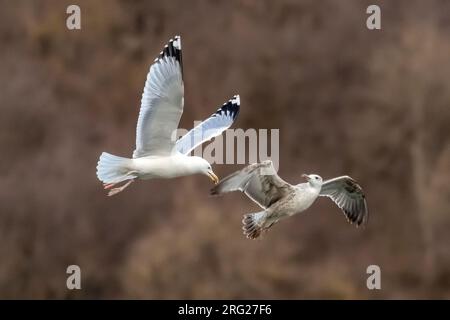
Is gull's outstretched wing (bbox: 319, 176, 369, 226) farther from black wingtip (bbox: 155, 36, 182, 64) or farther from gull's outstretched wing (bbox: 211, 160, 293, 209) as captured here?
black wingtip (bbox: 155, 36, 182, 64)

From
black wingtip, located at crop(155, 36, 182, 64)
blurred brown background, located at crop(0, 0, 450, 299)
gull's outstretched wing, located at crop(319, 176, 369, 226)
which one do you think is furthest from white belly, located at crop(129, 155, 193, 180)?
A: blurred brown background, located at crop(0, 0, 450, 299)

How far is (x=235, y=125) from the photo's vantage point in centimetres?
1931

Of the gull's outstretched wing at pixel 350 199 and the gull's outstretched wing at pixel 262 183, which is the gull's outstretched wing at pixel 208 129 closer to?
the gull's outstretched wing at pixel 262 183

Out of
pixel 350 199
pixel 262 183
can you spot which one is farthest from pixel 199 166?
pixel 350 199

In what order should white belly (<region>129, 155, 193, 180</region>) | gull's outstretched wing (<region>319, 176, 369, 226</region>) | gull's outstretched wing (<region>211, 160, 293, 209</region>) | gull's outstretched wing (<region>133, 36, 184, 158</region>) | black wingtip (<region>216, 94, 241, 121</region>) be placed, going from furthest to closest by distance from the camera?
black wingtip (<region>216, 94, 241, 121</region>), gull's outstretched wing (<region>319, 176, 369, 226</region>), white belly (<region>129, 155, 193, 180</region>), gull's outstretched wing (<region>133, 36, 184, 158</region>), gull's outstretched wing (<region>211, 160, 293, 209</region>)

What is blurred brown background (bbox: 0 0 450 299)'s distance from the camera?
16734 millimetres

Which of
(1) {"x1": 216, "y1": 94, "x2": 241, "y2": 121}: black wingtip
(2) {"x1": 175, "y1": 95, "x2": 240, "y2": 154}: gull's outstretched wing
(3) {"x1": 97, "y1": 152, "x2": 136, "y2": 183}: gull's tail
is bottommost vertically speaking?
(3) {"x1": 97, "y1": 152, "x2": 136, "y2": 183}: gull's tail

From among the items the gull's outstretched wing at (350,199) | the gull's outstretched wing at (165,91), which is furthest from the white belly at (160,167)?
the gull's outstretched wing at (350,199)

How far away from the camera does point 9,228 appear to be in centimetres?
1714

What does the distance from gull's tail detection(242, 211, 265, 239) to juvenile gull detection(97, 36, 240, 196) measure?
1.04ft

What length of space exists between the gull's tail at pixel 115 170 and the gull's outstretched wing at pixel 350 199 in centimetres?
132
